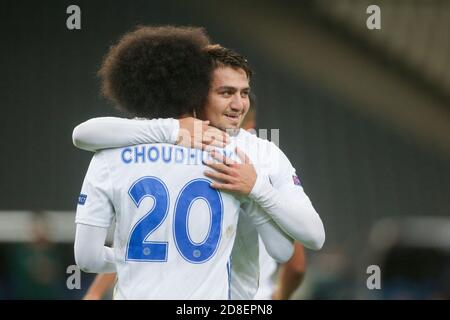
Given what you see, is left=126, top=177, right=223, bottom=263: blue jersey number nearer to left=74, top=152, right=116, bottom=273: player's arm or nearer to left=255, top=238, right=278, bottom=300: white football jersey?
left=74, top=152, right=116, bottom=273: player's arm

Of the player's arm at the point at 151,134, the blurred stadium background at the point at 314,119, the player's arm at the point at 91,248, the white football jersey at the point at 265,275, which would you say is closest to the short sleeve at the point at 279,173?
the player's arm at the point at 151,134

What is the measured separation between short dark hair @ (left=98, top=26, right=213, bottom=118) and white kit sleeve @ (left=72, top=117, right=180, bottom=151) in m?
0.08

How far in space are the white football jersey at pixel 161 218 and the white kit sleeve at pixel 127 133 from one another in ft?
0.08

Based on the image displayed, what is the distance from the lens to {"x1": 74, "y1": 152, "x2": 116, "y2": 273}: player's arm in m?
2.29

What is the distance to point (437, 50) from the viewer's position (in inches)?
275

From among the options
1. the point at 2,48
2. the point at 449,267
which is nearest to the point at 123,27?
the point at 2,48

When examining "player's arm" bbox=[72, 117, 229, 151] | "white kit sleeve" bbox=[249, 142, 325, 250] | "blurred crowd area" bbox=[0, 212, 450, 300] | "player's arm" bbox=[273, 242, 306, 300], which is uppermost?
"player's arm" bbox=[72, 117, 229, 151]

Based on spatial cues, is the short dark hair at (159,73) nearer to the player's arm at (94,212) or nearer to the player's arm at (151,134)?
the player's arm at (151,134)

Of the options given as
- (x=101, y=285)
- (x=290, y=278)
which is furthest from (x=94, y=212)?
(x=290, y=278)

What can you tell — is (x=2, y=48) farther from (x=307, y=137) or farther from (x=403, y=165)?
(x=403, y=165)

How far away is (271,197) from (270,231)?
115 millimetres

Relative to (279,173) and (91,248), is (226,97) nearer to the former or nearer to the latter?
(279,173)

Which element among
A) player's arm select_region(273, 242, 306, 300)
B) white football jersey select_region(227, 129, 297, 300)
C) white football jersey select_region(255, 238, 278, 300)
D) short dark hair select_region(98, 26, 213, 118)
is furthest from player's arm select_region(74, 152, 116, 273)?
player's arm select_region(273, 242, 306, 300)

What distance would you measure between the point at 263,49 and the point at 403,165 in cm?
147
